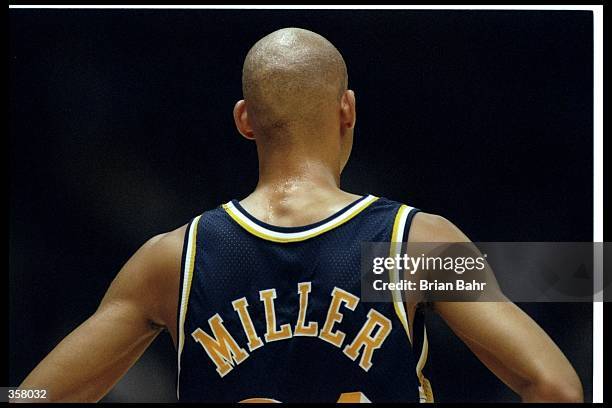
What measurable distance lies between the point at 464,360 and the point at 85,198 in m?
1.44

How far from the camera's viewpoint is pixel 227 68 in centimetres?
422

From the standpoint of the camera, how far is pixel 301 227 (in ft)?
11.4

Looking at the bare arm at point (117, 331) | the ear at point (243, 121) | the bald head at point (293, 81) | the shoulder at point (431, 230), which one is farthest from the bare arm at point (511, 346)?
the bare arm at point (117, 331)

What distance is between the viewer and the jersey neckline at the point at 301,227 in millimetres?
3463

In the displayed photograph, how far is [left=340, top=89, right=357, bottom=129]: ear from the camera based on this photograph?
3643 millimetres

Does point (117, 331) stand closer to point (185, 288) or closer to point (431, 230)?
point (185, 288)

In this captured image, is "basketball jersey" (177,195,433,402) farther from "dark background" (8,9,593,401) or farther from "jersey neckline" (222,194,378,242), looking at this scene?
"dark background" (8,9,593,401)

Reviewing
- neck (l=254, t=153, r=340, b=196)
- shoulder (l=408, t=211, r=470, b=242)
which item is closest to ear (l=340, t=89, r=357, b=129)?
neck (l=254, t=153, r=340, b=196)

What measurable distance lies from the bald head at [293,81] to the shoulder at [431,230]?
43 cm

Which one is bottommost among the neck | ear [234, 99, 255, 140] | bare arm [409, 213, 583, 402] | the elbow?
the elbow

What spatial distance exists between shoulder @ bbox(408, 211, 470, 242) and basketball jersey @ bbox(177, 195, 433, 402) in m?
0.02

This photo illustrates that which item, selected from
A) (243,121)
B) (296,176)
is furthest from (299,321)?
(243,121)

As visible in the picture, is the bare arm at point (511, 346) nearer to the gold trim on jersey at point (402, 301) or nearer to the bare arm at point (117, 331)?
the gold trim on jersey at point (402, 301)

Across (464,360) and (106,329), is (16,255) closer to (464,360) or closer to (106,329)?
(106,329)
